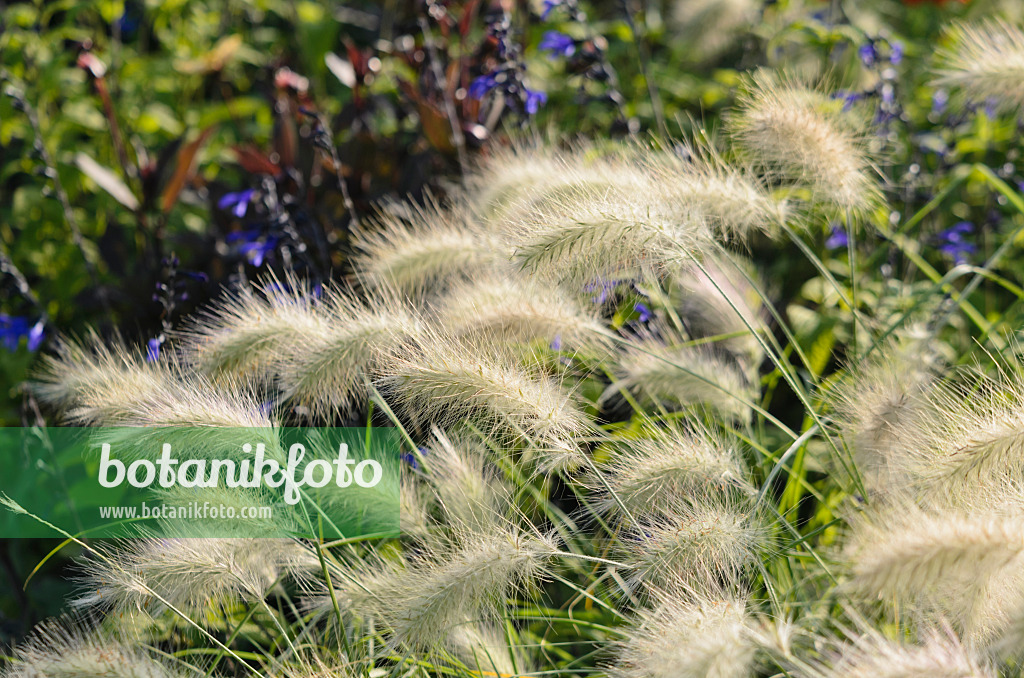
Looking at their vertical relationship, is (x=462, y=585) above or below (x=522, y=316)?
below

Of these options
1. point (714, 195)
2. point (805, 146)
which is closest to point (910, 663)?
point (714, 195)

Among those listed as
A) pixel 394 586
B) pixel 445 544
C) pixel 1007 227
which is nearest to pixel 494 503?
pixel 445 544

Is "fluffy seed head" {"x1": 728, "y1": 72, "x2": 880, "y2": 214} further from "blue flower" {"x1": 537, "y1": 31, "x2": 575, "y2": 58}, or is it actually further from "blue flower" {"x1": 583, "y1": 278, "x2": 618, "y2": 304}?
"blue flower" {"x1": 537, "y1": 31, "x2": 575, "y2": 58}

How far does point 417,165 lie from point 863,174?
132cm

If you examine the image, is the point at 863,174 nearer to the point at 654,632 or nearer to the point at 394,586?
the point at 654,632

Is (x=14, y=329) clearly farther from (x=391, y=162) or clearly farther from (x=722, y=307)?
(x=722, y=307)

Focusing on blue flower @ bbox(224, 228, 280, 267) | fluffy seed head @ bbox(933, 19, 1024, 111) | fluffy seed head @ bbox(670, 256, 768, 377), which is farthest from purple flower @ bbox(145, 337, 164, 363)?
fluffy seed head @ bbox(933, 19, 1024, 111)

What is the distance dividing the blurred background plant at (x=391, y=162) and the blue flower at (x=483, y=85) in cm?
1

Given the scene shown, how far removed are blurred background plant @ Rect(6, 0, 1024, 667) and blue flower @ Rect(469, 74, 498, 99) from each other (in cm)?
1

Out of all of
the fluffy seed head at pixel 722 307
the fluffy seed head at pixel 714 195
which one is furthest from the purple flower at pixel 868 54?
the fluffy seed head at pixel 714 195

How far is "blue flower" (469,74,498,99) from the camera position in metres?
2.27

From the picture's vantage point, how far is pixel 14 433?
6.86 feet

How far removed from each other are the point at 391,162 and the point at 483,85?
0.60 meters

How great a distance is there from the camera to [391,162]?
277 centimetres
